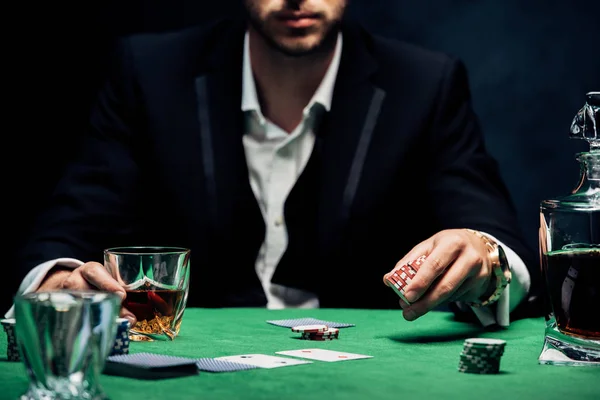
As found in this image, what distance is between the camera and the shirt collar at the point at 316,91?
3355mm

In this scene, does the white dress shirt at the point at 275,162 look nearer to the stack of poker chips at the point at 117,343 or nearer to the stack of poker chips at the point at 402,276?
the stack of poker chips at the point at 402,276

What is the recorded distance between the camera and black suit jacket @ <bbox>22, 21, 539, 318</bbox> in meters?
3.26

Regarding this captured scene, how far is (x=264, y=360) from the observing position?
5.67 feet

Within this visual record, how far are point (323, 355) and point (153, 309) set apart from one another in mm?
383

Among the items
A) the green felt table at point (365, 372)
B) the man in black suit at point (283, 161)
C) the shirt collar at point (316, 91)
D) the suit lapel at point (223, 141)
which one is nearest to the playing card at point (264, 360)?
the green felt table at point (365, 372)

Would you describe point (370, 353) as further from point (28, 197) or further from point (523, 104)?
point (523, 104)

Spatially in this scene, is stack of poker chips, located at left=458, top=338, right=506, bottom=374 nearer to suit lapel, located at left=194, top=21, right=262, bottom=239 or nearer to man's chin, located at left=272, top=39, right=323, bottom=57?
suit lapel, located at left=194, top=21, right=262, bottom=239

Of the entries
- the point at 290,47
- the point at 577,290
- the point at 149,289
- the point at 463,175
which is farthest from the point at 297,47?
the point at 577,290

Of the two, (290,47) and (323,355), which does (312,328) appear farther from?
(290,47)

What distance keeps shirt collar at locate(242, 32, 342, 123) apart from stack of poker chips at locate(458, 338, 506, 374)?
177 centimetres

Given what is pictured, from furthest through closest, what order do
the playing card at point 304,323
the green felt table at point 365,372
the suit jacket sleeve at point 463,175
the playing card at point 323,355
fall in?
the suit jacket sleeve at point 463,175, the playing card at point 304,323, the playing card at point 323,355, the green felt table at point 365,372

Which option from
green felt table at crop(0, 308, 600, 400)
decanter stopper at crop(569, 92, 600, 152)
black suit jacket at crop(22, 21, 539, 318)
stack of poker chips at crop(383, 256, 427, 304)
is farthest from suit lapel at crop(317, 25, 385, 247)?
decanter stopper at crop(569, 92, 600, 152)

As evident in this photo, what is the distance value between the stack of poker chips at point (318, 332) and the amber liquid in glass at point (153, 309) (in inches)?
9.6

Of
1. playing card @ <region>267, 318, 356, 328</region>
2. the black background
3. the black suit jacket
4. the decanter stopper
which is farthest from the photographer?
the black background
